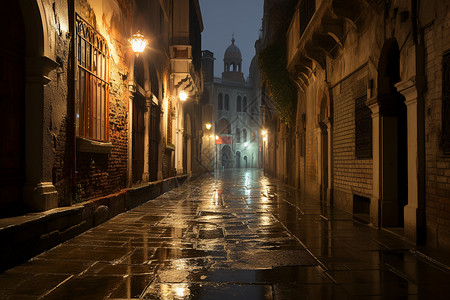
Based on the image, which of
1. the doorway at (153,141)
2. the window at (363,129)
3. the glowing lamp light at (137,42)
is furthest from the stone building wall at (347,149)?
the doorway at (153,141)

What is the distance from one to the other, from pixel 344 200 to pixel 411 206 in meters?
4.07

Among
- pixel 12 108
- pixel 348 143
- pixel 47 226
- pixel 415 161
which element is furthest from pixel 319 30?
pixel 47 226

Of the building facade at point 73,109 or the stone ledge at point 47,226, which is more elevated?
the building facade at point 73,109

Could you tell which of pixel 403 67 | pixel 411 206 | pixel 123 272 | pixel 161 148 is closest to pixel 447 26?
pixel 403 67

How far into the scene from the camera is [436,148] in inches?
212

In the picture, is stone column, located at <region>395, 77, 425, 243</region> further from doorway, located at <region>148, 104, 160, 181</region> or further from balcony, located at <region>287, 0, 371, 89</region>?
doorway, located at <region>148, 104, 160, 181</region>

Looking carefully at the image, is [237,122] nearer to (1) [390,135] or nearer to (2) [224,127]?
(2) [224,127]

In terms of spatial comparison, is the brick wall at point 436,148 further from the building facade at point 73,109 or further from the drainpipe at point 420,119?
the building facade at point 73,109

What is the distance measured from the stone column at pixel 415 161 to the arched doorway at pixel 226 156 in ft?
179

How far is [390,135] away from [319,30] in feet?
13.3

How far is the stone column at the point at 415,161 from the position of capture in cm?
570

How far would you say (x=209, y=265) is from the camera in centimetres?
458

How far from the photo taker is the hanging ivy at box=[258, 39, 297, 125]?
17.3 meters

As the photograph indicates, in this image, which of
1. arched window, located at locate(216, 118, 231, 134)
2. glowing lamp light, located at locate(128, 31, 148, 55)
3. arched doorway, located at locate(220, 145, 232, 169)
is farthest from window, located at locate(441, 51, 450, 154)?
arched doorway, located at locate(220, 145, 232, 169)
